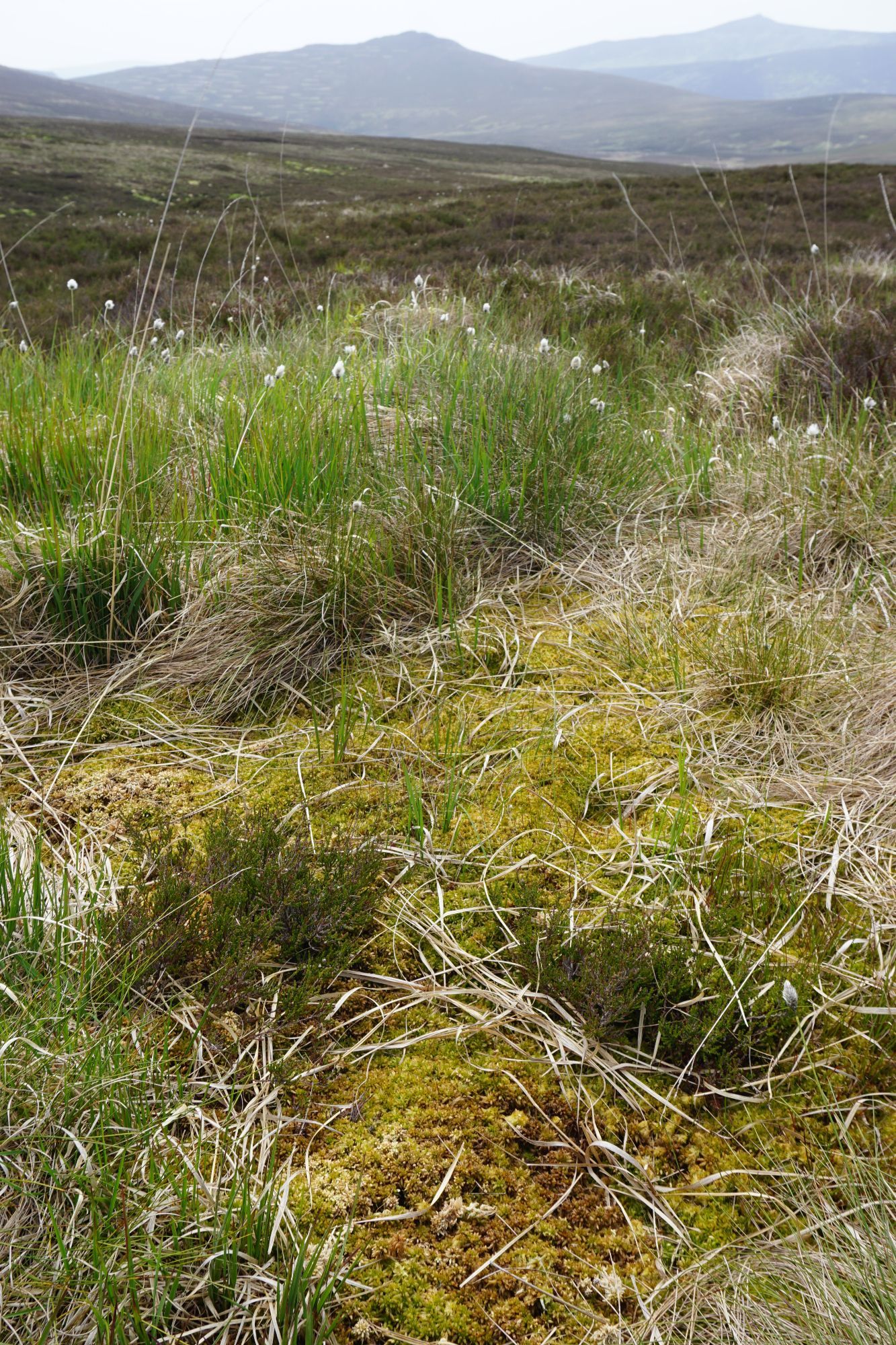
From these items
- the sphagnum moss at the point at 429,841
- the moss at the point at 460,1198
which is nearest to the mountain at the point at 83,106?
the sphagnum moss at the point at 429,841

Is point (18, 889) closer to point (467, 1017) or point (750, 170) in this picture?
point (467, 1017)

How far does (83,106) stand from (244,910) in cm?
19541

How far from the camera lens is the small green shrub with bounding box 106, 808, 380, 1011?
1.69 meters

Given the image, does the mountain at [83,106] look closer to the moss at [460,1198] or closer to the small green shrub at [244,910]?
the small green shrub at [244,910]

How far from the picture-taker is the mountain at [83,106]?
134000 mm

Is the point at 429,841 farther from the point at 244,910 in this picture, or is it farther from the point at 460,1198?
the point at 460,1198

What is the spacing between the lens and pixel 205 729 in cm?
266

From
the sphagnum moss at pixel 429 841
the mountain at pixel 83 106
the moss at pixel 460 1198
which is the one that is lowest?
the moss at pixel 460 1198

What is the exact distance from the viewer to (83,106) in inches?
6024

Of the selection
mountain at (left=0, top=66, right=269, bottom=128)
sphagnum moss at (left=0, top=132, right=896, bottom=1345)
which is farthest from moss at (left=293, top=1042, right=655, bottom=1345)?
mountain at (left=0, top=66, right=269, bottom=128)

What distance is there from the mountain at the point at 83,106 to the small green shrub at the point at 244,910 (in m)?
Answer: 147

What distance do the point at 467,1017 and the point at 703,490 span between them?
2957mm

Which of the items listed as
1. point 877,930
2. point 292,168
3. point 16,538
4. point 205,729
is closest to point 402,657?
point 205,729

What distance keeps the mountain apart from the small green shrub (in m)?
147
